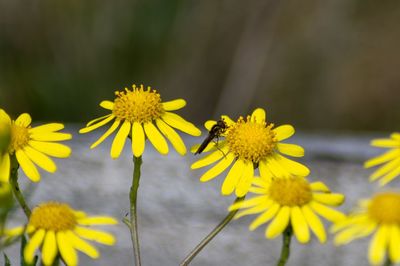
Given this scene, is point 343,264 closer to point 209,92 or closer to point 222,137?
point 222,137

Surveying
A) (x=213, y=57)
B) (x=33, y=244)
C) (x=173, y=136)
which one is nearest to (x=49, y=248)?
(x=33, y=244)

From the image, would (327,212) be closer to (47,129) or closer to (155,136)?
(155,136)

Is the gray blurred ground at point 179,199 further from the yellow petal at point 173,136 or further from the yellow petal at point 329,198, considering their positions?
the yellow petal at point 329,198

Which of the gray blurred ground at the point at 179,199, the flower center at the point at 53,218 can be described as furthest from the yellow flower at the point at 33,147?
the gray blurred ground at the point at 179,199

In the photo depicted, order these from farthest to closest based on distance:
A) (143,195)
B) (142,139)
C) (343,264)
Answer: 1. (143,195)
2. (343,264)
3. (142,139)

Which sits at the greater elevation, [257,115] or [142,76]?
[257,115]

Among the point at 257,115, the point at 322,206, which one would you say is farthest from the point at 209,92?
the point at 322,206
